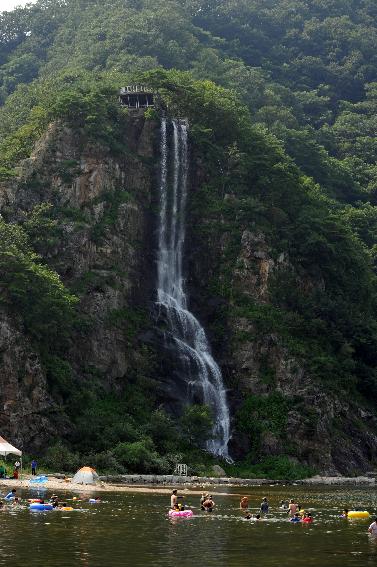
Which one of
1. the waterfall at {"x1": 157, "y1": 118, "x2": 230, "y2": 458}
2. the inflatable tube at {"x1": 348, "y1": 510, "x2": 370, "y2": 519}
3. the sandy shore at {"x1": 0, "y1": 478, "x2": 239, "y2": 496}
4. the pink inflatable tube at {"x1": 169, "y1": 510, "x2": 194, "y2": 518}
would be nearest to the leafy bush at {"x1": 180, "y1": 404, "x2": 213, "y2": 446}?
the waterfall at {"x1": 157, "y1": 118, "x2": 230, "y2": 458}

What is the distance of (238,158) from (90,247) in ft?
64.9

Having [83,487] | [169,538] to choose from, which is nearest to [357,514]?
→ [169,538]

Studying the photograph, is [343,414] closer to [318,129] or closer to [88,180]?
[88,180]

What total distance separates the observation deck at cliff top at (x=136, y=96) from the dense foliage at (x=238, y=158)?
1.20 m

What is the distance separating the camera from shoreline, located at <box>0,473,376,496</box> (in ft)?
189

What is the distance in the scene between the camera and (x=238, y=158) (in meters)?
97.5

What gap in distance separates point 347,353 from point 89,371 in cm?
2297

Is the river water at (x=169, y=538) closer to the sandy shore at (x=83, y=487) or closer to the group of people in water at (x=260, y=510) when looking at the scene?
the group of people in water at (x=260, y=510)

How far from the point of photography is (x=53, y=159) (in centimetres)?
8931

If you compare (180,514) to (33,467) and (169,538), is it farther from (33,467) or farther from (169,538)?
(33,467)

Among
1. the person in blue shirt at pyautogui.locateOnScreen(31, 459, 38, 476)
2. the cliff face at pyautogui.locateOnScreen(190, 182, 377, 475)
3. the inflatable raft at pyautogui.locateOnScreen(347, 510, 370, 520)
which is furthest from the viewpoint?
the cliff face at pyautogui.locateOnScreen(190, 182, 377, 475)

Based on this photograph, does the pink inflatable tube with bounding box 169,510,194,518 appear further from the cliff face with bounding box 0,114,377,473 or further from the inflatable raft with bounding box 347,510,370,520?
the cliff face with bounding box 0,114,377,473

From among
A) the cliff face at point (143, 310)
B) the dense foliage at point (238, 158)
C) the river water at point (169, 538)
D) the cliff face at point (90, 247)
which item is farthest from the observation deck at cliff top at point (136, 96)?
the river water at point (169, 538)

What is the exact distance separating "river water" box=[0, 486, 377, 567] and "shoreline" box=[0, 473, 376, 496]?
6.58 metres
